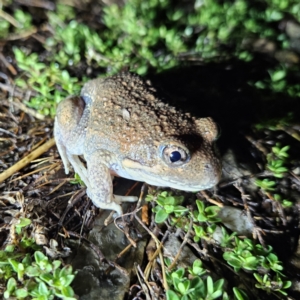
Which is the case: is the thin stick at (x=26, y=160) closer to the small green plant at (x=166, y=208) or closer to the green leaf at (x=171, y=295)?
the small green plant at (x=166, y=208)

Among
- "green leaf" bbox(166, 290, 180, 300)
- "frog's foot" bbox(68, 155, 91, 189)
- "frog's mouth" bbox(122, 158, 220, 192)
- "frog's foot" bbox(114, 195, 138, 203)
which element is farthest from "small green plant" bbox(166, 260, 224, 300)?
"frog's foot" bbox(68, 155, 91, 189)

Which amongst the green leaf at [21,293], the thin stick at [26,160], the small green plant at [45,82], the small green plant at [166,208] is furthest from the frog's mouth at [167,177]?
the small green plant at [45,82]

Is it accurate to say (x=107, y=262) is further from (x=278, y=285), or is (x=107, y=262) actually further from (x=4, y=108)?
(x=4, y=108)

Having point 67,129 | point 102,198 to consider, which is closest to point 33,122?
point 67,129

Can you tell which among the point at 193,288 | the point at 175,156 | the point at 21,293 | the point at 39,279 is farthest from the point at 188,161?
the point at 21,293

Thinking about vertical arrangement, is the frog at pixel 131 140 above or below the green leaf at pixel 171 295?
above

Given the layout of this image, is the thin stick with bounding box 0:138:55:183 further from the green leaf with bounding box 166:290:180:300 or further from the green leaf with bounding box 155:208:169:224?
the green leaf with bounding box 166:290:180:300
